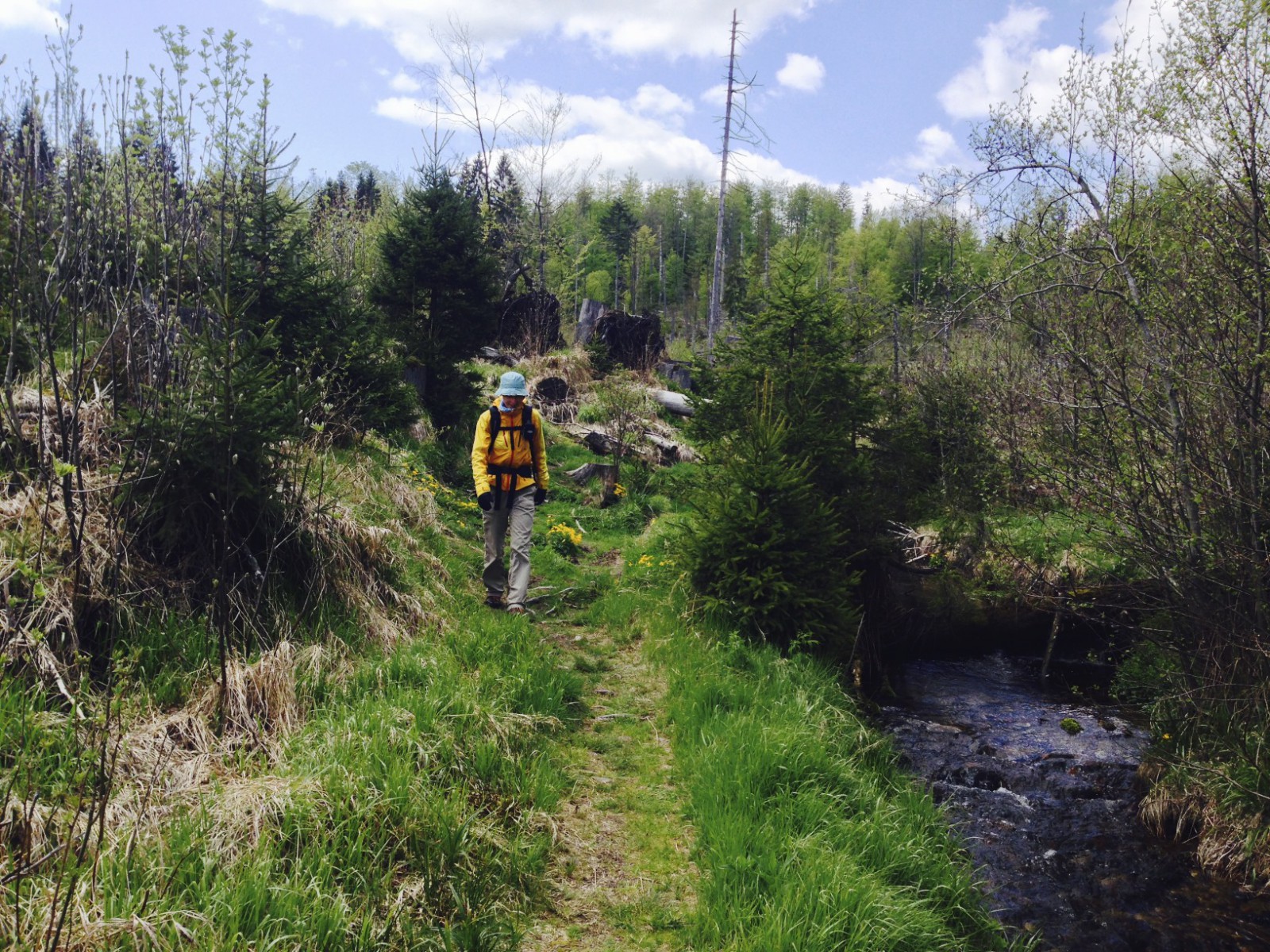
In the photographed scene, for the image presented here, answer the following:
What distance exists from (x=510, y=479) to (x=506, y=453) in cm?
25

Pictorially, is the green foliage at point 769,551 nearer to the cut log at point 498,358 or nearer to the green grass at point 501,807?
the green grass at point 501,807

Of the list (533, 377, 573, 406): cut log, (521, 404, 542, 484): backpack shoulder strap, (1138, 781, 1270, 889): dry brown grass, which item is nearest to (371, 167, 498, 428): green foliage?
(533, 377, 573, 406): cut log

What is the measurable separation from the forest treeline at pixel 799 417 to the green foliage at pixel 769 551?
1.2 inches

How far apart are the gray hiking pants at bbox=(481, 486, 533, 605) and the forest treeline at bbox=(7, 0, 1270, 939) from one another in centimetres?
159

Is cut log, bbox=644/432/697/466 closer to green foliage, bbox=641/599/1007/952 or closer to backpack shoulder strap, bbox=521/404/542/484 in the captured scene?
backpack shoulder strap, bbox=521/404/542/484

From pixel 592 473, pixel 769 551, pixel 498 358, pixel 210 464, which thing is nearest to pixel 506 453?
pixel 769 551

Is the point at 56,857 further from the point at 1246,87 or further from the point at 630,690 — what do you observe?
the point at 1246,87

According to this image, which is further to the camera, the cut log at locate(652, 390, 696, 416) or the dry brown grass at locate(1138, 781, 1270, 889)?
the cut log at locate(652, 390, 696, 416)

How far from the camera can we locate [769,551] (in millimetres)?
6695

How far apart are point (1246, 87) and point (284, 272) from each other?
8976 mm

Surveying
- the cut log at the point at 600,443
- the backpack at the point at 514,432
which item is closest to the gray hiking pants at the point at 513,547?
the backpack at the point at 514,432

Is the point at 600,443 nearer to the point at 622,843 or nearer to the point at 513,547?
the point at 513,547

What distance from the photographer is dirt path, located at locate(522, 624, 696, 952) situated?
321cm

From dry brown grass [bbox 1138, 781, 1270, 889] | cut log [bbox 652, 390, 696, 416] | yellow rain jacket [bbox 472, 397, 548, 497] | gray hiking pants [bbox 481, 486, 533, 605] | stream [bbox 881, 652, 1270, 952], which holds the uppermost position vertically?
cut log [bbox 652, 390, 696, 416]
